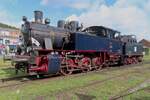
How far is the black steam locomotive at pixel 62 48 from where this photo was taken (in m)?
14.1

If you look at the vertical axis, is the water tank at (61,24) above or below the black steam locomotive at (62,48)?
above

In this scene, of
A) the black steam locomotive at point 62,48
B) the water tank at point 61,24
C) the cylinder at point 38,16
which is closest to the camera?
the black steam locomotive at point 62,48

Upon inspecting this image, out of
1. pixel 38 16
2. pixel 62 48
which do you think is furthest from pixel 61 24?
pixel 38 16

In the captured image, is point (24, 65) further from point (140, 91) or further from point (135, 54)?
point (135, 54)

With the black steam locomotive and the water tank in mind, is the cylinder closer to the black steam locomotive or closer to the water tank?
the black steam locomotive

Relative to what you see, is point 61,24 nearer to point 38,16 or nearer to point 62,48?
point 62,48

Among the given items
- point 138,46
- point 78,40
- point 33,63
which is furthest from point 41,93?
point 138,46

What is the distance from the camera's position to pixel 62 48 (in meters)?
16.5

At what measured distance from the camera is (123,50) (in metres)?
25.9

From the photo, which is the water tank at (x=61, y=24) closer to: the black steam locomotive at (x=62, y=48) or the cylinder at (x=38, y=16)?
the black steam locomotive at (x=62, y=48)

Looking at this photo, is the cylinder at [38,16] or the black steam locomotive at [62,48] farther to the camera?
the cylinder at [38,16]

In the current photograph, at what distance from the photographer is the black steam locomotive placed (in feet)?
46.3

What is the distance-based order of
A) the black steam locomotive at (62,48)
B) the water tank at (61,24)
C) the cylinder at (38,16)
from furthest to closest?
the water tank at (61,24)
the cylinder at (38,16)
the black steam locomotive at (62,48)

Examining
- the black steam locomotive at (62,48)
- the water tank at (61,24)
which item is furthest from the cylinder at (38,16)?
the water tank at (61,24)
